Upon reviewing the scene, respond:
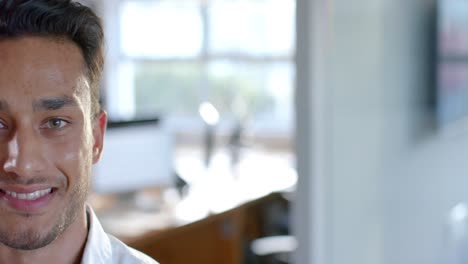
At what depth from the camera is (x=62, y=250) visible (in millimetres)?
1124

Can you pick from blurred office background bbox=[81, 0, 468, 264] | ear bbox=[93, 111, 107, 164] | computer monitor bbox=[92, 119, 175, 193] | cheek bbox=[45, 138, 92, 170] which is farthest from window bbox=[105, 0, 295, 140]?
cheek bbox=[45, 138, 92, 170]

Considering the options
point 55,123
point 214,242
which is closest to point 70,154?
point 55,123

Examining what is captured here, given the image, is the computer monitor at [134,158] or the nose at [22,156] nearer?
the nose at [22,156]

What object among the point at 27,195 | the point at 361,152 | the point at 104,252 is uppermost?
the point at 27,195

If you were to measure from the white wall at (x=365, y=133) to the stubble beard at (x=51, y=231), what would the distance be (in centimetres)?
167

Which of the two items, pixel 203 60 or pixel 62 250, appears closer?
pixel 62 250

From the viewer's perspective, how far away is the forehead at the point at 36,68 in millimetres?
1020

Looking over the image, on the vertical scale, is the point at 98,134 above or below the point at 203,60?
above

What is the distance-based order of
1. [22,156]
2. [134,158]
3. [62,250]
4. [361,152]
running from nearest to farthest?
[22,156] < [62,250] < [361,152] < [134,158]

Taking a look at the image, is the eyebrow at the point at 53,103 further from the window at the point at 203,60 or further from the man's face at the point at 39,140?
the window at the point at 203,60

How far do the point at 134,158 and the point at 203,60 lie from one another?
8.98 ft

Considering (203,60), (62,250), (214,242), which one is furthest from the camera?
(203,60)

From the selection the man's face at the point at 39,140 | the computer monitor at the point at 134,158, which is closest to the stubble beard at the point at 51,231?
the man's face at the point at 39,140

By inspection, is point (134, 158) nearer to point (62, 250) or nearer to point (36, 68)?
point (62, 250)
